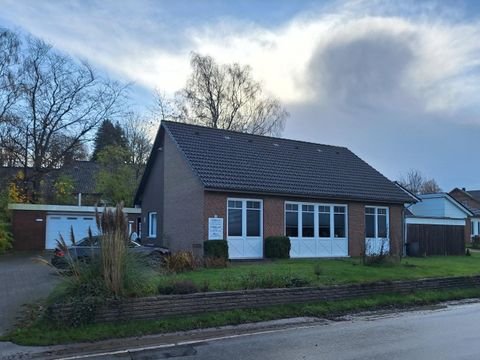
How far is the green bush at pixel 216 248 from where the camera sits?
Result: 835 inches

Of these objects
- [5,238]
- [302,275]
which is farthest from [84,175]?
[302,275]

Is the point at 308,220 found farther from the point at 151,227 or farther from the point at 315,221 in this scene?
the point at 151,227

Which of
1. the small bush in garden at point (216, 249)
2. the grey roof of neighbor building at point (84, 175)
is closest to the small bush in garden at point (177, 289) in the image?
the small bush in garden at point (216, 249)

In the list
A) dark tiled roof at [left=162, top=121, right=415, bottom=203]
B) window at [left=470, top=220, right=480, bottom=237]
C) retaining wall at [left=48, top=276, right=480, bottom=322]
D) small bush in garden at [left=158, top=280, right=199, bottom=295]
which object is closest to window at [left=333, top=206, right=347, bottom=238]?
dark tiled roof at [left=162, top=121, right=415, bottom=203]

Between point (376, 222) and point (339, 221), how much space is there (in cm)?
291

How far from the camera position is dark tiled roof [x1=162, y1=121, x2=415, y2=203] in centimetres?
2388

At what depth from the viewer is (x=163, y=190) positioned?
27.5 meters

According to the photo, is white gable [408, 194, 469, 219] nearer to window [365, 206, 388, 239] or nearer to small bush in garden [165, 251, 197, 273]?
window [365, 206, 388, 239]

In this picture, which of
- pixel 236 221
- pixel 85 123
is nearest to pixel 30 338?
pixel 236 221

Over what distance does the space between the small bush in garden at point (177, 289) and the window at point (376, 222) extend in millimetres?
18368

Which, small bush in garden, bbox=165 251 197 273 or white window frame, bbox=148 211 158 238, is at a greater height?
white window frame, bbox=148 211 158 238

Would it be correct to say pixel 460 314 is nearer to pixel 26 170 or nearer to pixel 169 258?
pixel 169 258

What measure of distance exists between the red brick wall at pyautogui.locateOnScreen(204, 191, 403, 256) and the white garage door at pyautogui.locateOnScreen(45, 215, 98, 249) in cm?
1414

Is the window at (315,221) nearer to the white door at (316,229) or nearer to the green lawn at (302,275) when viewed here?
the white door at (316,229)
